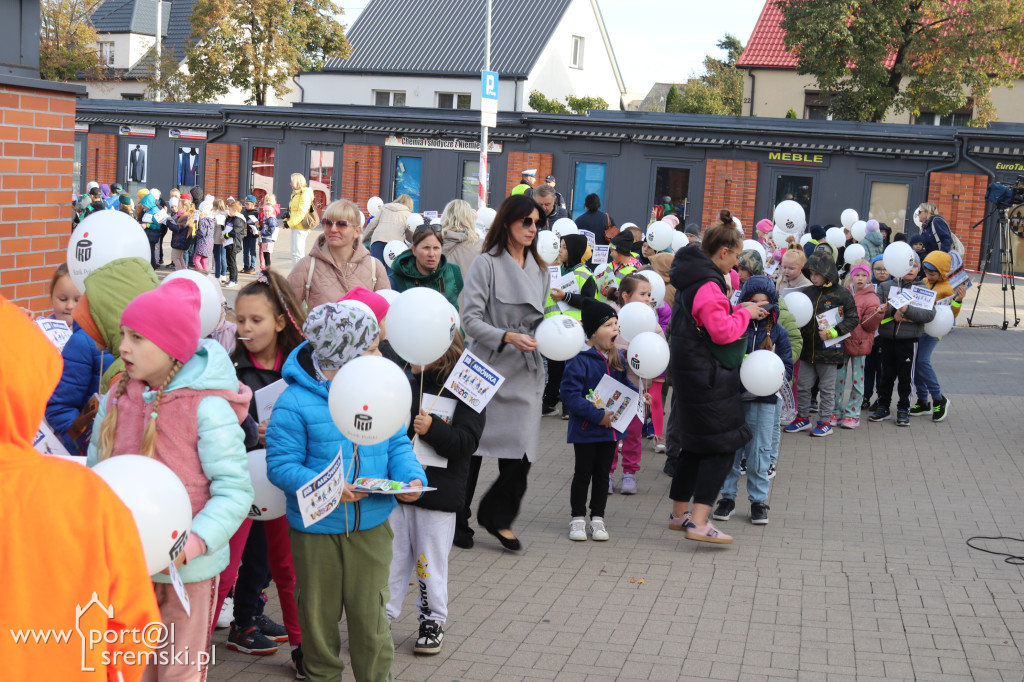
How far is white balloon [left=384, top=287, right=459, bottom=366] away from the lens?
15.7 ft

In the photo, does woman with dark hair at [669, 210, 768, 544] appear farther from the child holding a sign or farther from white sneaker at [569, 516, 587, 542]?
white sneaker at [569, 516, 587, 542]

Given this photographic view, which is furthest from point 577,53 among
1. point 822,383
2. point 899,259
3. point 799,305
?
point 799,305

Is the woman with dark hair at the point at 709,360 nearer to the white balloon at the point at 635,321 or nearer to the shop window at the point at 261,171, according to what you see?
the white balloon at the point at 635,321

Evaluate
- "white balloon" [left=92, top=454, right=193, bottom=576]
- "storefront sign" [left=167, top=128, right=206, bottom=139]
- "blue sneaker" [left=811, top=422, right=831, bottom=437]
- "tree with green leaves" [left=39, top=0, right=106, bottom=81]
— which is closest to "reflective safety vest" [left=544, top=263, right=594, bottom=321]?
"blue sneaker" [left=811, top=422, right=831, bottom=437]

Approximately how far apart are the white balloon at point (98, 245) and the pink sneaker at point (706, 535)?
3.93 metres

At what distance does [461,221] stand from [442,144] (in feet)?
80.1

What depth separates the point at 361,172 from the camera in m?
33.7

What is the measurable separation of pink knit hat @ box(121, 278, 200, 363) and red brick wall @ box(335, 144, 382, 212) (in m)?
30.3

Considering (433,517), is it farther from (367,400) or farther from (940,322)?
(940,322)

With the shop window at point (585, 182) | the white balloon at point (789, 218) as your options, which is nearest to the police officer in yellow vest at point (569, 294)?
the white balloon at point (789, 218)

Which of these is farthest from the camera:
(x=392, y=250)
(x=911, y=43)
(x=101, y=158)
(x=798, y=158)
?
(x=101, y=158)

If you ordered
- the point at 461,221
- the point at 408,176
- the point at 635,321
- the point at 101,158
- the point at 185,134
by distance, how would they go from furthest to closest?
the point at 101,158
the point at 185,134
the point at 408,176
the point at 461,221
the point at 635,321

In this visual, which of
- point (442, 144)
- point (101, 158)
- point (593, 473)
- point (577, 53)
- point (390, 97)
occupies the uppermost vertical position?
point (577, 53)

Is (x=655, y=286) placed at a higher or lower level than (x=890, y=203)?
lower
